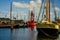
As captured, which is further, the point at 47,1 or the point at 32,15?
the point at 32,15

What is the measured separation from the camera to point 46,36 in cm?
5381

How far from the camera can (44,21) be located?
55031mm

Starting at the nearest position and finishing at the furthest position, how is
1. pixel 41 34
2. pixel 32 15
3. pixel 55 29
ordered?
pixel 55 29, pixel 41 34, pixel 32 15

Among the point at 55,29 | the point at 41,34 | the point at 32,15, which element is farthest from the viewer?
the point at 32,15

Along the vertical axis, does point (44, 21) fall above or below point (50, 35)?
above

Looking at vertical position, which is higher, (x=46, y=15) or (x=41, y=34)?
(x=46, y=15)

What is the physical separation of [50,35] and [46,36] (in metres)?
1.27

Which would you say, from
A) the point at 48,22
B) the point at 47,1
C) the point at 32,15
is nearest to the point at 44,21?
the point at 48,22

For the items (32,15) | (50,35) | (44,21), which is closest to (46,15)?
(44,21)

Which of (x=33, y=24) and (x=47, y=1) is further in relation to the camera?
(x=33, y=24)

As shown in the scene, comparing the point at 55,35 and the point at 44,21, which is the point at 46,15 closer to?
the point at 44,21

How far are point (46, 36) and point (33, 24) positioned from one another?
8384cm

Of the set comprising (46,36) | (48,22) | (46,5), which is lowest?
(46,36)

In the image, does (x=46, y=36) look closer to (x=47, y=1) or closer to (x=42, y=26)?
(x=42, y=26)
